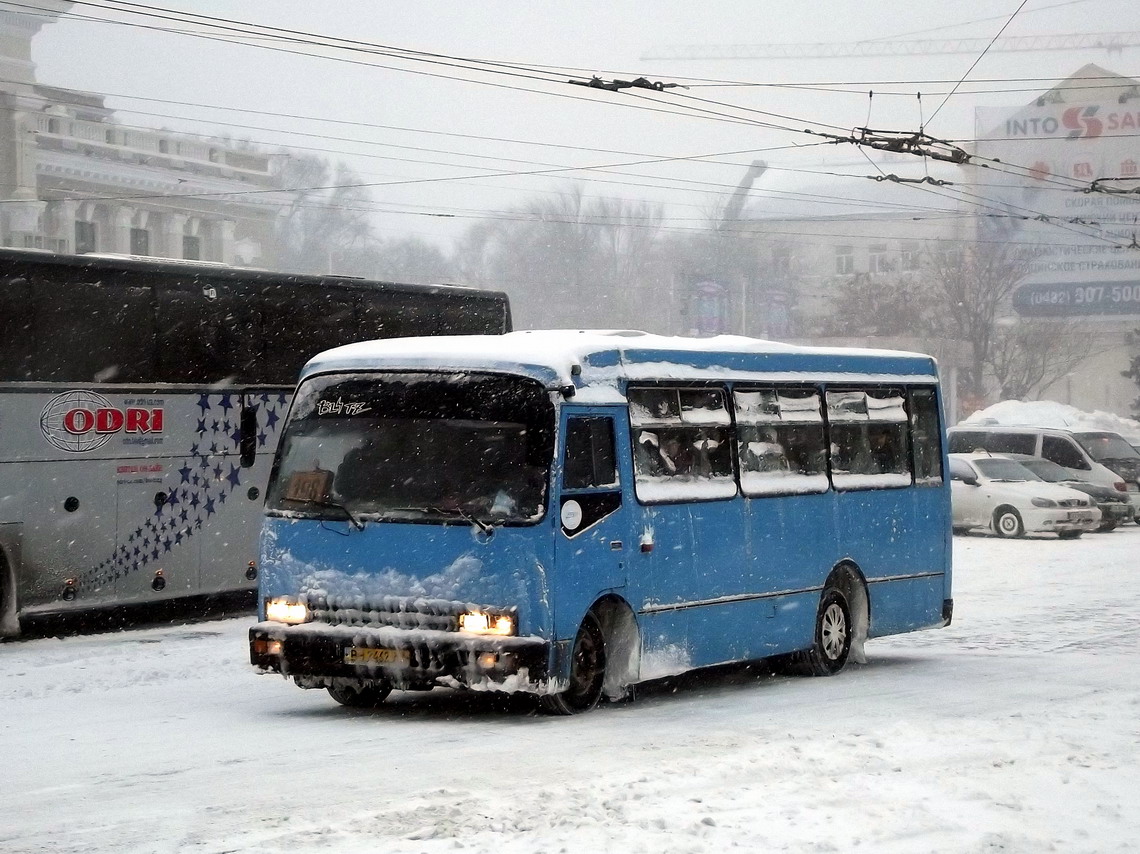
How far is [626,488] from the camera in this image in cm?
1147

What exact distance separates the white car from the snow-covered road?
52.5 feet

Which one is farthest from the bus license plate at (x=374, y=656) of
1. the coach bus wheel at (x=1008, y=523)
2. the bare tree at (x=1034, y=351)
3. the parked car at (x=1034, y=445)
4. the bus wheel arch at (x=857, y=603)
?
the bare tree at (x=1034, y=351)

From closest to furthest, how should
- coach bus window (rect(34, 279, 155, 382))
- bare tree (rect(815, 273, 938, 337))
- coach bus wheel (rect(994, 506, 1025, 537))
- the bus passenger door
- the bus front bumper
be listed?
the bus front bumper
the bus passenger door
coach bus window (rect(34, 279, 155, 382))
coach bus wheel (rect(994, 506, 1025, 537))
bare tree (rect(815, 273, 938, 337))

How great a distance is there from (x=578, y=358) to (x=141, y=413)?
7.45m

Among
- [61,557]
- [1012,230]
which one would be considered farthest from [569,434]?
[1012,230]

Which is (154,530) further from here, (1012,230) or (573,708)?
(1012,230)

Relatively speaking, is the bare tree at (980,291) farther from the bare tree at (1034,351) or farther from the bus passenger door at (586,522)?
the bus passenger door at (586,522)

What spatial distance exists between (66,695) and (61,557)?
4.48 meters

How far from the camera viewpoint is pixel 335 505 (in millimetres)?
11109

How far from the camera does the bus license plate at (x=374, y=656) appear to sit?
34.6ft

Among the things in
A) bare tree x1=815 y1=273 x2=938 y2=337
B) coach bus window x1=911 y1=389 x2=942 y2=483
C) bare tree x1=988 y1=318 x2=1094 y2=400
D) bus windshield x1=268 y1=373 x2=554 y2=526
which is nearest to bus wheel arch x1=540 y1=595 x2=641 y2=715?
bus windshield x1=268 y1=373 x2=554 y2=526

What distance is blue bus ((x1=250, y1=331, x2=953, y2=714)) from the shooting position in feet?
34.7

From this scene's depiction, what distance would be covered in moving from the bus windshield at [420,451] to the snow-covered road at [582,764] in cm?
133

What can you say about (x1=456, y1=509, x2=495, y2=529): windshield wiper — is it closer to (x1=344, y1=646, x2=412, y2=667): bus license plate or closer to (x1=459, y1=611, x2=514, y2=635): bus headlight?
(x1=459, y1=611, x2=514, y2=635): bus headlight
